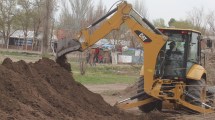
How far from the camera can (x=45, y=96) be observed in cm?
924

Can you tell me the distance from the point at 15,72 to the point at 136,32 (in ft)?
12.3

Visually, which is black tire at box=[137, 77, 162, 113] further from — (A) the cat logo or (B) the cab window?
(A) the cat logo

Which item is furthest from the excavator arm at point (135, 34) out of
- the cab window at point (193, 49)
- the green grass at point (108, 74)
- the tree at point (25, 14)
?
the tree at point (25, 14)

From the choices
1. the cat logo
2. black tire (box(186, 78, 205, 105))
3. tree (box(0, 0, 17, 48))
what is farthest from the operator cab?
tree (box(0, 0, 17, 48))

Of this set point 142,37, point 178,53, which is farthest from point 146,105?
point 142,37

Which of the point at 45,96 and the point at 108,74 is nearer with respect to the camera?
the point at 45,96

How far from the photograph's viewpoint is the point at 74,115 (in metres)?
9.05

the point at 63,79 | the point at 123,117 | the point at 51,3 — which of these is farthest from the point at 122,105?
the point at 51,3

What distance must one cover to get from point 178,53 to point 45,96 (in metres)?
4.83

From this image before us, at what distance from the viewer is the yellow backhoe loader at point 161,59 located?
38.2 feet

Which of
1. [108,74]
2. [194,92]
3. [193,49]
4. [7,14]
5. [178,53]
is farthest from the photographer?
[7,14]

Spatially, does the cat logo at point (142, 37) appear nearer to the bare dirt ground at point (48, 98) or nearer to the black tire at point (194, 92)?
the black tire at point (194, 92)

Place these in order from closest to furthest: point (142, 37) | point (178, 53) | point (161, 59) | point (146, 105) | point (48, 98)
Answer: point (48, 98), point (142, 37), point (161, 59), point (178, 53), point (146, 105)

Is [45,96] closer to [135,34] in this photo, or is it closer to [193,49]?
[135,34]
